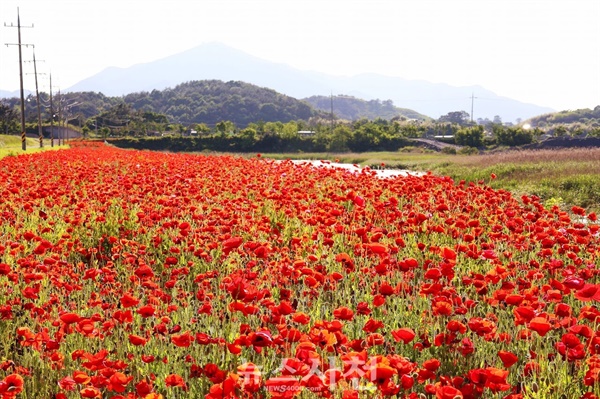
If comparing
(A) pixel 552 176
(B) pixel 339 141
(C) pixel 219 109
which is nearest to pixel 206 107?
(C) pixel 219 109

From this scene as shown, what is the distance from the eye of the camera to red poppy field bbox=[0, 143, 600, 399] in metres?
3.05

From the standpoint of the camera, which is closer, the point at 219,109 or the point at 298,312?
the point at 298,312

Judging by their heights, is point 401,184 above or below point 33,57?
below

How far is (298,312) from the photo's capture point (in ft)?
13.4

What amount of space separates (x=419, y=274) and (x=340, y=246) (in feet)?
4.10

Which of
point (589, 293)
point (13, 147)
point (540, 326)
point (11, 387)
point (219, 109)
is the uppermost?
point (219, 109)

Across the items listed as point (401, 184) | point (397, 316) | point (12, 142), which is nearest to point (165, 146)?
point (12, 142)

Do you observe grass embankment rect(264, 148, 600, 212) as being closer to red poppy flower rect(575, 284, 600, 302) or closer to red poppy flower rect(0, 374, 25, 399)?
red poppy flower rect(575, 284, 600, 302)

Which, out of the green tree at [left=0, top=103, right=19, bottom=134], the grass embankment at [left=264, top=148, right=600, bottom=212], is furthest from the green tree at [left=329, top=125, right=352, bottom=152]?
the green tree at [left=0, top=103, right=19, bottom=134]

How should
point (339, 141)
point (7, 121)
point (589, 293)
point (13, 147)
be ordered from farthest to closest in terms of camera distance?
point (7, 121) → point (339, 141) → point (13, 147) → point (589, 293)

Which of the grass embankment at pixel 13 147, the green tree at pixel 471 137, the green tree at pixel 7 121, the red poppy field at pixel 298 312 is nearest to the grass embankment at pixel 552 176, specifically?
the red poppy field at pixel 298 312

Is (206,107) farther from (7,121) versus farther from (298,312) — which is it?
(298,312)

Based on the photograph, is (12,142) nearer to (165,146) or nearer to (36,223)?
(165,146)

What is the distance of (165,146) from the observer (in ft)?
267
